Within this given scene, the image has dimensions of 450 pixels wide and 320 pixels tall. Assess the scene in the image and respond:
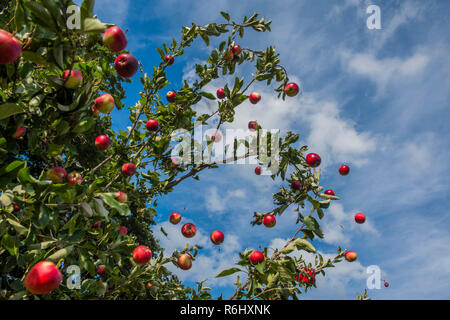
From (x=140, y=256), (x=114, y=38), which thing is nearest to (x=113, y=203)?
(x=140, y=256)

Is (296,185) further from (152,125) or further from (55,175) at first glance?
(55,175)

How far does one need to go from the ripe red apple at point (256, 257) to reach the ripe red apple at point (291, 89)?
301cm

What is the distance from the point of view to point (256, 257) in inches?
122

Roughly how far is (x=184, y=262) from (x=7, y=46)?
9.09ft

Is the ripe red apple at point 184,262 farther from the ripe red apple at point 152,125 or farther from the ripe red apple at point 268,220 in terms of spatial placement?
the ripe red apple at point 152,125

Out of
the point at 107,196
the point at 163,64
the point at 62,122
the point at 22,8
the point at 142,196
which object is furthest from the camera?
the point at 163,64

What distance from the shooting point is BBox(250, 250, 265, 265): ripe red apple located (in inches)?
122

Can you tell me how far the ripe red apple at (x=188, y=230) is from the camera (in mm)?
4616

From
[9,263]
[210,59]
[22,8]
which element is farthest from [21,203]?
[210,59]

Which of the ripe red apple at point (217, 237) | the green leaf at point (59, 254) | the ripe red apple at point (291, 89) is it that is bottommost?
the green leaf at point (59, 254)

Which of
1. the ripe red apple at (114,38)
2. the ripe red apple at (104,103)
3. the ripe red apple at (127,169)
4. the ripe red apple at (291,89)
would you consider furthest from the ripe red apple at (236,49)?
the ripe red apple at (114,38)
